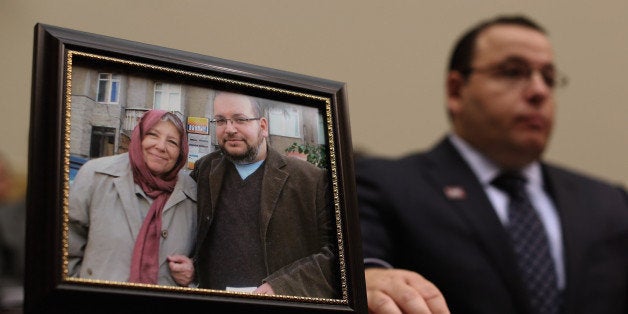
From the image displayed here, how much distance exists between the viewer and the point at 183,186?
805 mm

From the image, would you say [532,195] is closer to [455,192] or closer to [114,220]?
[455,192]

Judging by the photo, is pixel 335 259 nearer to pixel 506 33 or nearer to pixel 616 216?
pixel 616 216

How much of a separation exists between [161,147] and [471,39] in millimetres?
1241

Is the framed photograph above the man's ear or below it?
below

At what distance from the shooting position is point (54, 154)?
2.41 ft

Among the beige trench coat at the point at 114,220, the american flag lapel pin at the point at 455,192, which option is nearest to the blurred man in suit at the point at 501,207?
the american flag lapel pin at the point at 455,192

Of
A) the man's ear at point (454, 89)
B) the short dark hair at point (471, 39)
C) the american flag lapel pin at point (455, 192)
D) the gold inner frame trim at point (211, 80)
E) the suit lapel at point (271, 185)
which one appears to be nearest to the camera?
the gold inner frame trim at point (211, 80)

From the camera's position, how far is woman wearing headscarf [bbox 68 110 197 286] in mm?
736

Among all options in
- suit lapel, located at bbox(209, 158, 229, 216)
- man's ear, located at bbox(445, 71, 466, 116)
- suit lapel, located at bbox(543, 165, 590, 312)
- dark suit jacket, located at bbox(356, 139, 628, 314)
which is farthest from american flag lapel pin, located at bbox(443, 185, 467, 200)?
suit lapel, located at bbox(209, 158, 229, 216)

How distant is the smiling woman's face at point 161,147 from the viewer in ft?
2.62

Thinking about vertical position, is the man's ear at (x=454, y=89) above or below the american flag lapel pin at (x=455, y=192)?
above

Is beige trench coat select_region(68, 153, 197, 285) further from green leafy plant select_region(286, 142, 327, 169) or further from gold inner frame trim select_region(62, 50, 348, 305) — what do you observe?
green leafy plant select_region(286, 142, 327, 169)

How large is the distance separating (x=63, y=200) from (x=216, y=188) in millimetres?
154

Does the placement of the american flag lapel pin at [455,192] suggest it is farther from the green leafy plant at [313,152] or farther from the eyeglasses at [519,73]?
the green leafy plant at [313,152]
